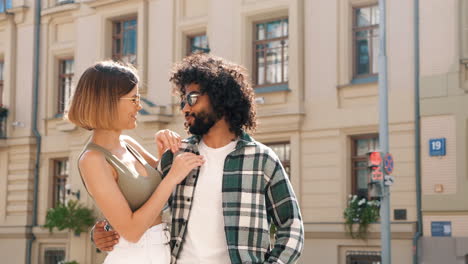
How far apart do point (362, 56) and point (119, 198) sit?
1668 centimetres

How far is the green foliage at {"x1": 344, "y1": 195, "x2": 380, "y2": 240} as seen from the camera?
63.0ft

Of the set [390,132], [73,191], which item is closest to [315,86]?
[390,132]

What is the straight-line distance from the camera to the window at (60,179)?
26922mm

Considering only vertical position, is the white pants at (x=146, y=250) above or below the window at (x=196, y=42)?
below

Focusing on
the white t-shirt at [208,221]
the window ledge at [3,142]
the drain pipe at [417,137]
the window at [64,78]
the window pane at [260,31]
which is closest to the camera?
the white t-shirt at [208,221]

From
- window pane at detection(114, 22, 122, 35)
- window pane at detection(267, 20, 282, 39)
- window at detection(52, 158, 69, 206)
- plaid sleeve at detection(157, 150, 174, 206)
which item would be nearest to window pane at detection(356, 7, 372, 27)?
window pane at detection(267, 20, 282, 39)

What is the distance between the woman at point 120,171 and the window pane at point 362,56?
53.3ft

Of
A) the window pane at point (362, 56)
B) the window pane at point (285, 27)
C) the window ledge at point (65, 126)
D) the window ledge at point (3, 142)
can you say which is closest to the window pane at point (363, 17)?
the window pane at point (362, 56)

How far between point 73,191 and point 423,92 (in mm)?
11480

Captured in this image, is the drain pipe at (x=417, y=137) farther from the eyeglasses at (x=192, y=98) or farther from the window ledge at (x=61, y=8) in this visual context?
the eyeglasses at (x=192, y=98)

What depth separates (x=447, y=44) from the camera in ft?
60.1

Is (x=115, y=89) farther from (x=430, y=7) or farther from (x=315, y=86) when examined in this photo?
(x=315, y=86)

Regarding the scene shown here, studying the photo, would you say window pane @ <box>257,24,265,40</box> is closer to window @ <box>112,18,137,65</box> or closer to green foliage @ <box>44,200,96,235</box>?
window @ <box>112,18,137,65</box>

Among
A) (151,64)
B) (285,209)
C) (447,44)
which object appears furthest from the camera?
(151,64)
